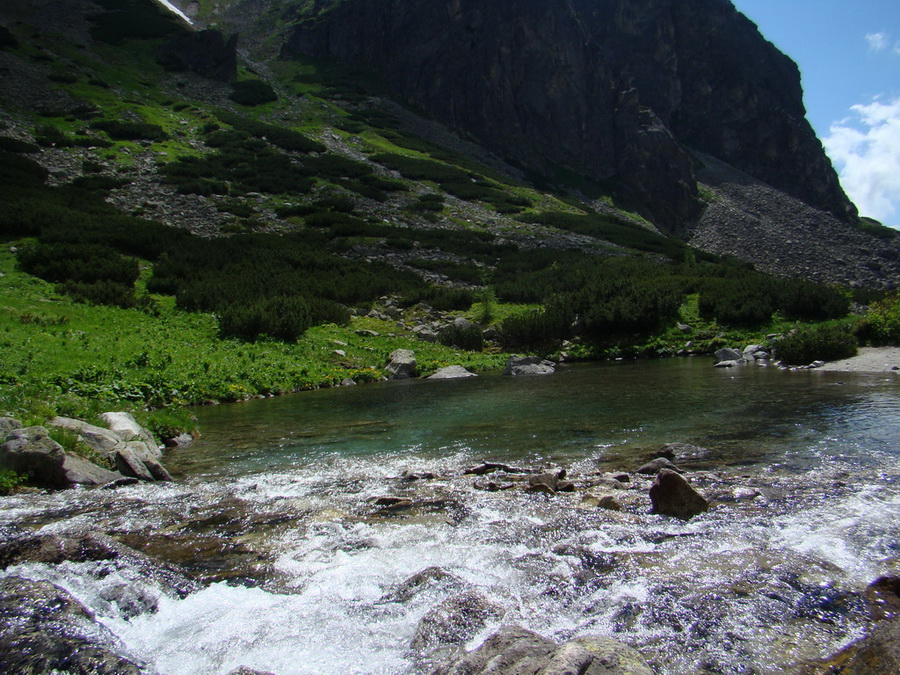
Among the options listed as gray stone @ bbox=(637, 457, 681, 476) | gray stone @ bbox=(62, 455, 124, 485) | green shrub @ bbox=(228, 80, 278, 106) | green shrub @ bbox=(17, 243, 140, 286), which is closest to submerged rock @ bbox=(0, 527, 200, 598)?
gray stone @ bbox=(62, 455, 124, 485)

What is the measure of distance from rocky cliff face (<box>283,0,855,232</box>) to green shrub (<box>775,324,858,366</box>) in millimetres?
81302

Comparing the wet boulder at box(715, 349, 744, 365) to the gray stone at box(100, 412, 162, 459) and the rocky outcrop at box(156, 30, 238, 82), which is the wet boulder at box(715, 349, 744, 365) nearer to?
the gray stone at box(100, 412, 162, 459)

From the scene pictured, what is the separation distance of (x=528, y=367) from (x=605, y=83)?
346ft

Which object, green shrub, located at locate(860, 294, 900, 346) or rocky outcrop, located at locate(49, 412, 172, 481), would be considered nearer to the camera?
rocky outcrop, located at locate(49, 412, 172, 481)

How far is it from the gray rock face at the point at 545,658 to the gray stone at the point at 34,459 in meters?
6.95

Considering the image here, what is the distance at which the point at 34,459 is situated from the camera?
24.0ft

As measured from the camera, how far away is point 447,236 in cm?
4684

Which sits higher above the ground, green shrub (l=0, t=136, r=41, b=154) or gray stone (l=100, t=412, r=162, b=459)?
green shrub (l=0, t=136, r=41, b=154)

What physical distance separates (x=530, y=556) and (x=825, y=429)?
7409mm

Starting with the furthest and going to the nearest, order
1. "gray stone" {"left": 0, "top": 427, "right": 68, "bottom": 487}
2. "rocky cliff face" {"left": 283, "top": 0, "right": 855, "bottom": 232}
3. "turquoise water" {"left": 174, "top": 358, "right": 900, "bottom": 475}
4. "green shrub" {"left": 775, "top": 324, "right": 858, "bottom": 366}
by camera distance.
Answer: "rocky cliff face" {"left": 283, "top": 0, "right": 855, "bottom": 232}, "green shrub" {"left": 775, "top": 324, "right": 858, "bottom": 366}, "turquoise water" {"left": 174, "top": 358, "right": 900, "bottom": 475}, "gray stone" {"left": 0, "top": 427, "right": 68, "bottom": 487}

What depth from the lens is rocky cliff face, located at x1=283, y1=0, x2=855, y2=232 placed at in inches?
4003

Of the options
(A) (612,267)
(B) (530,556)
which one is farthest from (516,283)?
(B) (530,556)

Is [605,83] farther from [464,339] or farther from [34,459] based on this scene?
[34,459]

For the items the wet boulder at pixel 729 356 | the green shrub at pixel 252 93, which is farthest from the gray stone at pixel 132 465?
the green shrub at pixel 252 93
